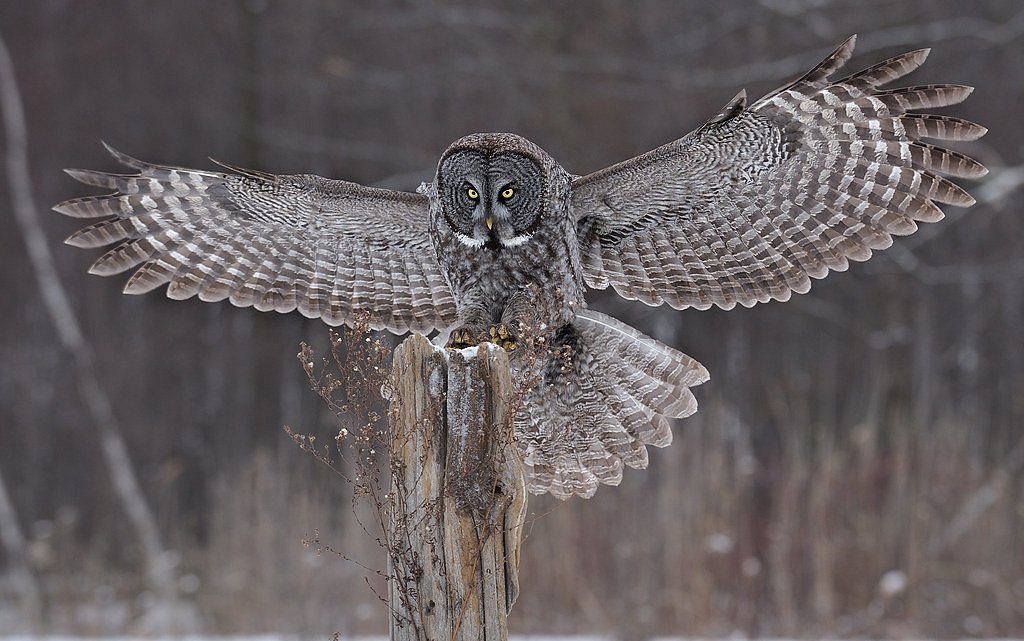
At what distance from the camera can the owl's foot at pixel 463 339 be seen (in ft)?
10.8

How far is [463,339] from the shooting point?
11.0 feet

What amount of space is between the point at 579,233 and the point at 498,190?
483mm

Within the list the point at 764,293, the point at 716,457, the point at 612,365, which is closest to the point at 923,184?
the point at 764,293

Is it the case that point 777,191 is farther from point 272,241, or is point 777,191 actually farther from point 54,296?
point 54,296

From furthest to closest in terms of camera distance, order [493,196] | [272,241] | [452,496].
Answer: [272,241], [493,196], [452,496]

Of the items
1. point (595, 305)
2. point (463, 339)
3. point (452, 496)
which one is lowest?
point (452, 496)

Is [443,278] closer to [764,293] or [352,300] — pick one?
[352,300]

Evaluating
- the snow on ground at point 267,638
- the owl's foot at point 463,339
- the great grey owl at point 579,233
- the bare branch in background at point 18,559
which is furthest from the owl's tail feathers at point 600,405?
the bare branch in background at point 18,559

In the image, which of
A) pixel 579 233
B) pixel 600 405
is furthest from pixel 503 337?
pixel 579 233

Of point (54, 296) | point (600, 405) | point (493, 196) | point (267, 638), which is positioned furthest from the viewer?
point (54, 296)

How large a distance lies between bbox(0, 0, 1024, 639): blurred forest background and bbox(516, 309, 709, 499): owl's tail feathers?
2726 millimetres

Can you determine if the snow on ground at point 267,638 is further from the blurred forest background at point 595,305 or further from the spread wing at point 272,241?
the spread wing at point 272,241

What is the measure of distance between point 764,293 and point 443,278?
121 centimetres

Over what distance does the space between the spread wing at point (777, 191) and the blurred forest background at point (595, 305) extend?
2.90m
